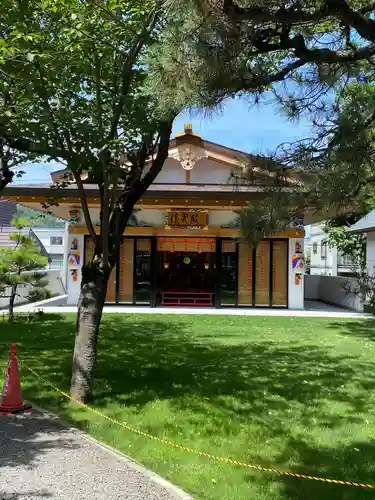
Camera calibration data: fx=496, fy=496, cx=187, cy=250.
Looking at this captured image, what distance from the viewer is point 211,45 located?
3.47 meters

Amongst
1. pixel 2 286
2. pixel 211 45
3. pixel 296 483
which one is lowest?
pixel 296 483

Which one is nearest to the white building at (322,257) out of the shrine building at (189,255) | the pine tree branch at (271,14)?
the shrine building at (189,255)

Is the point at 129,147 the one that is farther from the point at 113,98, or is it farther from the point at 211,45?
the point at 211,45

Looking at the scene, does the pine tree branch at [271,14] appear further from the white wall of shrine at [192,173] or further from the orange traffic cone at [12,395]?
the white wall of shrine at [192,173]

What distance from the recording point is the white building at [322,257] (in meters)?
35.4

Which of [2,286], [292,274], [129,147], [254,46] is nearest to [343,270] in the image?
[292,274]

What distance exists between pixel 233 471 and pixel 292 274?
14105 millimetres

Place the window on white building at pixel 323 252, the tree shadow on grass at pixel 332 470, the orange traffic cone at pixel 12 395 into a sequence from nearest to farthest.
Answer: the tree shadow on grass at pixel 332 470
the orange traffic cone at pixel 12 395
the window on white building at pixel 323 252

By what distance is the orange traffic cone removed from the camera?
5.75 metres

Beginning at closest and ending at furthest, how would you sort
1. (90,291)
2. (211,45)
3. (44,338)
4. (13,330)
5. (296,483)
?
(211,45), (296,483), (90,291), (44,338), (13,330)

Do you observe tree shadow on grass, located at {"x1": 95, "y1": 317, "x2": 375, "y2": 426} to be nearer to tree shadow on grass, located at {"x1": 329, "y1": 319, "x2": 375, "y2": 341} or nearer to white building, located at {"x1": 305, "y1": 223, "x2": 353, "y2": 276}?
tree shadow on grass, located at {"x1": 329, "y1": 319, "x2": 375, "y2": 341}

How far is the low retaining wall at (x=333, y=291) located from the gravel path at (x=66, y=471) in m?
14.1

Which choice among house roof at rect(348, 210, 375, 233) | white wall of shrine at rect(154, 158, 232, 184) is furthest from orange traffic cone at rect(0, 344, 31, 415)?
house roof at rect(348, 210, 375, 233)

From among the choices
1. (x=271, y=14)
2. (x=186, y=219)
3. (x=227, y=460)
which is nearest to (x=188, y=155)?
(x=186, y=219)
